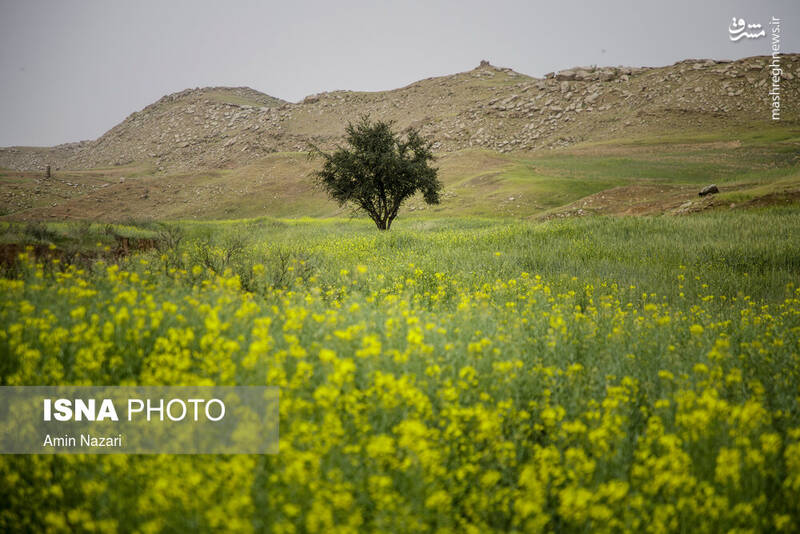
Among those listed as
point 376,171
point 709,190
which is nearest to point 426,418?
point 376,171

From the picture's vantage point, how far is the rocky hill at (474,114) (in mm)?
62000

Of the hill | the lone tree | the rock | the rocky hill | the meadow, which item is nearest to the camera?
the meadow

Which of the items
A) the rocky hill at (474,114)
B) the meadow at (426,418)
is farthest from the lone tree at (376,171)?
the rocky hill at (474,114)

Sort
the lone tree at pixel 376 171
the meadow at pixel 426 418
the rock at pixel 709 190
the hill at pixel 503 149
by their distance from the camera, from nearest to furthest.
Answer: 1. the meadow at pixel 426 418
2. the lone tree at pixel 376 171
3. the rock at pixel 709 190
4. the hill at pixel 503 149

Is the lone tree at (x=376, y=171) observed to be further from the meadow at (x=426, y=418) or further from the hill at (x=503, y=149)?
the meadow at (x=426, y=418)

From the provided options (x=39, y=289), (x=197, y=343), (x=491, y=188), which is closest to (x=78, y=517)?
(x=197, y=343)

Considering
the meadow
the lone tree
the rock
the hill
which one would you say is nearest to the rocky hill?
the hill

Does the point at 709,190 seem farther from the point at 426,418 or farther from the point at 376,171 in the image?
the point at 426,418

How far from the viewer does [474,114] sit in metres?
76.0

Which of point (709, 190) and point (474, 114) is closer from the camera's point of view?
point (709, 190)

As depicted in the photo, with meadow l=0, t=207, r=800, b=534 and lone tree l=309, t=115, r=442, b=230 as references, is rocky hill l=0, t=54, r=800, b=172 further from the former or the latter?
meadow l=0, t=207, r=800, b=534

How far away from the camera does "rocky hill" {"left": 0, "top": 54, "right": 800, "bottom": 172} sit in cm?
6200

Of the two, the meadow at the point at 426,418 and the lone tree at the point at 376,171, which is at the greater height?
the lone tree at the point at 376,171

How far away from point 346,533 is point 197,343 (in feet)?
7.86
